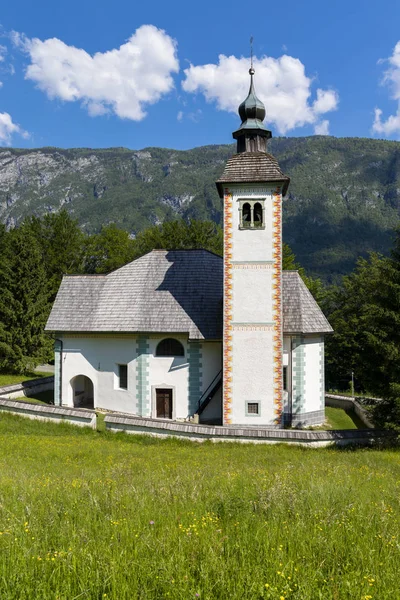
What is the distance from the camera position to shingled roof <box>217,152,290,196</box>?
19.0 meters

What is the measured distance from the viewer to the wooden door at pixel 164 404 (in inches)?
832

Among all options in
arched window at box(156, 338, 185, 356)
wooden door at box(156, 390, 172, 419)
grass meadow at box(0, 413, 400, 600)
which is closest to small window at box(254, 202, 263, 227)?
arched window at box(156, 338, 185, 356)

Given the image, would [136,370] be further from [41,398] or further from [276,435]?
[41,398]

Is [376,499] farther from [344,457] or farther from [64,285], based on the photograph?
[64,285]

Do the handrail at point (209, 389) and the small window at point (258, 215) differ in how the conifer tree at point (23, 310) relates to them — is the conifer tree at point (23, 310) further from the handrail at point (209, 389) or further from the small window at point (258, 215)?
the small window at point (258, 215)

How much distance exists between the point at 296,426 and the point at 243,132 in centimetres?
1410

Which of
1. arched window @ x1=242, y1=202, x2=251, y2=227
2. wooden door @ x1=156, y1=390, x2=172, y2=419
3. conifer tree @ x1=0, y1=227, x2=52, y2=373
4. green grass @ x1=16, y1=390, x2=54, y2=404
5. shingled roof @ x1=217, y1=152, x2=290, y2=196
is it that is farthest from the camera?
conifer tree @ x1=0, y1=227, x2=52, y2=373

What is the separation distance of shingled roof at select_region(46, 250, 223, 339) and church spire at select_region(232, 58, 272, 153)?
256 inches

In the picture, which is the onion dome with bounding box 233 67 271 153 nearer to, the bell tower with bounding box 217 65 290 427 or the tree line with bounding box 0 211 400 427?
the bell tower with bounding box 217 65 290 427

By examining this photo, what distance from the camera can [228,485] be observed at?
23.9ft

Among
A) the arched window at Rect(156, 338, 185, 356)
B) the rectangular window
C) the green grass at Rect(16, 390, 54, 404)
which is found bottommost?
the green grass at Rect(16, 390, 54, 404)

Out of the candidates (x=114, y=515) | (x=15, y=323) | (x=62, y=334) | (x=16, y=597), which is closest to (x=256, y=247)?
(x=62, y=334)

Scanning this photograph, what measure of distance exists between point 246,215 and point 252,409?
8757 millimetres

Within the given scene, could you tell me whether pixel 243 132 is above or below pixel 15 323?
above
